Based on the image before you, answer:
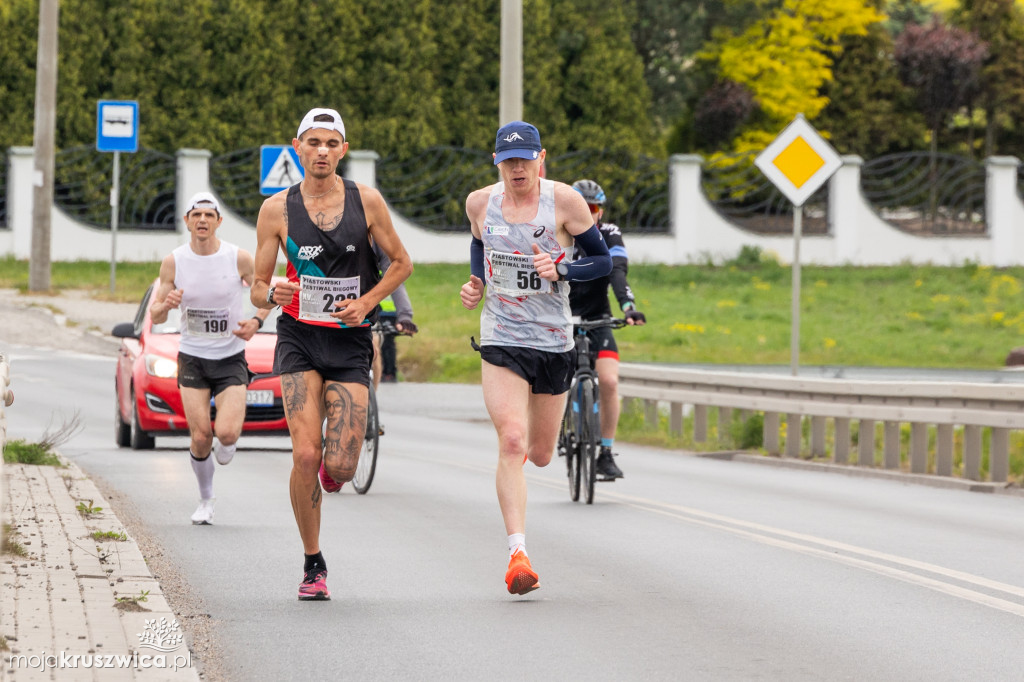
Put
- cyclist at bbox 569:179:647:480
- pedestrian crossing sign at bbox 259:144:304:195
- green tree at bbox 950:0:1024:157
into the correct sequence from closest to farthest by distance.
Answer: cyclist at bbox 569:179:647:480 → pedestrian crossing sign at bbox 259:144:304:195 → green tree at bbox 950:0:1024:157

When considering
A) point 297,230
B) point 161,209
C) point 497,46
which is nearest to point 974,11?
point 497,46

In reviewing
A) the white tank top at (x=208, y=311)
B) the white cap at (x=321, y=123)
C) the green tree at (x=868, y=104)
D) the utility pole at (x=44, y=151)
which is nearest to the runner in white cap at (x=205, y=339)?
the white tank top at (x=208, y=311)

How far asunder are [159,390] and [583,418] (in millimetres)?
4765

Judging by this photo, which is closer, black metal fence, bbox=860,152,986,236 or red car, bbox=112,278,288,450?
red car, bbox=112,278,288,450

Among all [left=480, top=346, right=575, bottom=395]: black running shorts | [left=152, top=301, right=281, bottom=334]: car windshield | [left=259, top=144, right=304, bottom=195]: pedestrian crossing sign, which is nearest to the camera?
[left=480, top=346, right=575, bottom=395]: black running shorts

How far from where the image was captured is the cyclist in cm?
1231

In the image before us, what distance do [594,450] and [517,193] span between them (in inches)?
150

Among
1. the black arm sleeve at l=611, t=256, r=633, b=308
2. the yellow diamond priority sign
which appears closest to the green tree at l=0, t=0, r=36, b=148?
the yellow diamond priority sign

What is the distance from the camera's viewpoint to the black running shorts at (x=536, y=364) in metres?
8.65

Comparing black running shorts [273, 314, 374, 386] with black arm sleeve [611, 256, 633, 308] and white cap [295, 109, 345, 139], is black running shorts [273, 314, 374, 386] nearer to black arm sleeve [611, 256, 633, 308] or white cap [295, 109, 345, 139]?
white cap [295, 109, 345, 139]

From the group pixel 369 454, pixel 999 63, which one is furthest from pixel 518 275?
pixel 999 63

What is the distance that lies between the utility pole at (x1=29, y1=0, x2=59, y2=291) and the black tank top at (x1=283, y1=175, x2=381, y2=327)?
83.3 ft

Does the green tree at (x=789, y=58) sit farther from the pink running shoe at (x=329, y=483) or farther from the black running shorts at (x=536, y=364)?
the pink running shoe at (x=329, y=483)

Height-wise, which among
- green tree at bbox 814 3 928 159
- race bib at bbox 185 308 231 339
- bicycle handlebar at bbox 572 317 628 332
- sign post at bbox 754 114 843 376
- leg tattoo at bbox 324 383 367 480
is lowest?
leg tattoo at bbox 324 383 367 480
